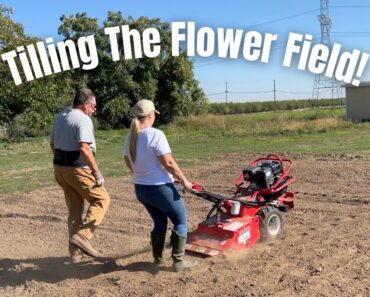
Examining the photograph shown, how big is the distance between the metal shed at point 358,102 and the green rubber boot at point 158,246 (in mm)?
30748

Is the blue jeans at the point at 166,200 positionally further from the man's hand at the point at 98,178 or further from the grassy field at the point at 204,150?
the grassy field at the point at 204,150

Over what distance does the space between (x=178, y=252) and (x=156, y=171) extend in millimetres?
851

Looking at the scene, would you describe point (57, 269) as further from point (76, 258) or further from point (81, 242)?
point (81, 242)

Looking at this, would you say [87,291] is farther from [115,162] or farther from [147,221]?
[115,162]

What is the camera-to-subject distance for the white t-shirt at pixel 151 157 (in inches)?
191

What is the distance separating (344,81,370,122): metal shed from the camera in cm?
3403

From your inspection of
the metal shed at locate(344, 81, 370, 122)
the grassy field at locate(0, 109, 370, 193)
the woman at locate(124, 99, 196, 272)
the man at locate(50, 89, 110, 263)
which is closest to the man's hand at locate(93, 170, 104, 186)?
the man at locate(50, 89, 110, 263)

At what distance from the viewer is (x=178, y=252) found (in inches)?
201

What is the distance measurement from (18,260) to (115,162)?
947 cm

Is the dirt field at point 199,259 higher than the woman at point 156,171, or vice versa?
the woman at point 156,171

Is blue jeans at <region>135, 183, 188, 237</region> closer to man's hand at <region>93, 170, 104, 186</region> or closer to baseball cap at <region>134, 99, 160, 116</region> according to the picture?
man's hand at <region>93, 170, 104, 186</region>

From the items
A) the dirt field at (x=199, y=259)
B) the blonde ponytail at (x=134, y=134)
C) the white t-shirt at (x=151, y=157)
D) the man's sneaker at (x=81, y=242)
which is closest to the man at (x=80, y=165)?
the man's sneaker at (x=81, y=242)

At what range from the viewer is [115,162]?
50.7ft

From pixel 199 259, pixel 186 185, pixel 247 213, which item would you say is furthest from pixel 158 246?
pixel 247 213
